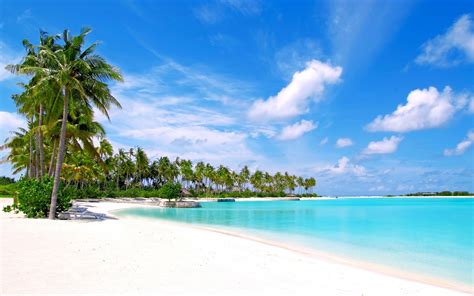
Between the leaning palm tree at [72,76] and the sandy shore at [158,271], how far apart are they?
6.95 m

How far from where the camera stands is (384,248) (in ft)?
53.4

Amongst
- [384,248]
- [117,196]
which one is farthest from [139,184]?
[384,248]

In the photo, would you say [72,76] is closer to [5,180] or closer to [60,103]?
[60,103]

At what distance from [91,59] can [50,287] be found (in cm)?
1407

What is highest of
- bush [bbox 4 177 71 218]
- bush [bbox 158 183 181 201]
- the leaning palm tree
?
the leaning palm tree

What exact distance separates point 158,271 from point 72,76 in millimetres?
13040

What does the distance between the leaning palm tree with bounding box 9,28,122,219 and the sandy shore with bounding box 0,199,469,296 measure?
22.8 feet

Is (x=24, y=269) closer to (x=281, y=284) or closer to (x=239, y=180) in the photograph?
(x=281, y=284)

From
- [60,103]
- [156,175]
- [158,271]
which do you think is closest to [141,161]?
[156,175]

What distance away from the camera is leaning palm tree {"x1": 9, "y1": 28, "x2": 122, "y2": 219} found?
53.6 feet

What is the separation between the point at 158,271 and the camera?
295 inches

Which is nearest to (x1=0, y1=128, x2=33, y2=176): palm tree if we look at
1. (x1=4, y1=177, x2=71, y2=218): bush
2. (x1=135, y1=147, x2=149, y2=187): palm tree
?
(x1=4, y1=177, x2=71, y2=218): bush

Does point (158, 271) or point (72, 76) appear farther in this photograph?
point (72, 76)

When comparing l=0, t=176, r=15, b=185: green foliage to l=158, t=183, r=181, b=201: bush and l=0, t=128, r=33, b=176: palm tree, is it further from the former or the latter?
l=158, t=183, r=181, b=201: bush
